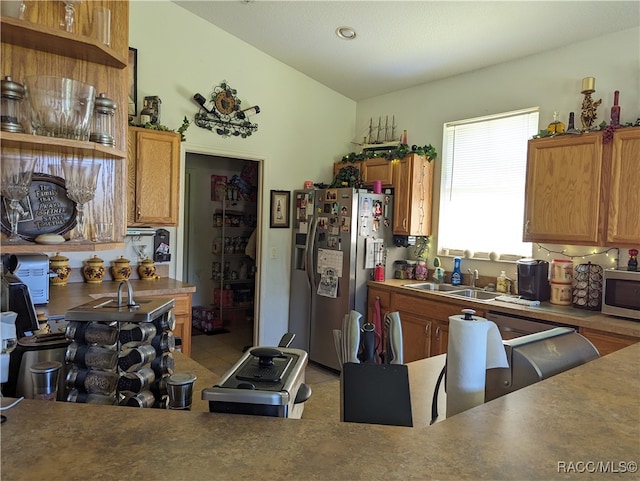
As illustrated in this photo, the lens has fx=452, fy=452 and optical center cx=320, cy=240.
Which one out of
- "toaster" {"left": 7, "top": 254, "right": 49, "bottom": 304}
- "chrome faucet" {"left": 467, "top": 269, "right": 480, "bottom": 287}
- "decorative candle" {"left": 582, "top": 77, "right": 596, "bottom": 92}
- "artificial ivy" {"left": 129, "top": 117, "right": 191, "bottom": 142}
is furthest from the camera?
"chrome faucet" {"left": 467, "top": 269, "right": 480, "bottom": 287}

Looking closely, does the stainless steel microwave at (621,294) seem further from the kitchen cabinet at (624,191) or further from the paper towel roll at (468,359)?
the paper towel roll at (468,359)

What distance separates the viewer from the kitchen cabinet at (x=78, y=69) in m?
1.21

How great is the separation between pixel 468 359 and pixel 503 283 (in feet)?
9.26

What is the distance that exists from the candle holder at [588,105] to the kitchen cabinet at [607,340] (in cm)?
138

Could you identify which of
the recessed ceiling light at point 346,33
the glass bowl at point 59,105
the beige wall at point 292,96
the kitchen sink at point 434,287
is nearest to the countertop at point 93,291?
the beige wall at point 292,96

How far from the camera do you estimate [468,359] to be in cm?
115

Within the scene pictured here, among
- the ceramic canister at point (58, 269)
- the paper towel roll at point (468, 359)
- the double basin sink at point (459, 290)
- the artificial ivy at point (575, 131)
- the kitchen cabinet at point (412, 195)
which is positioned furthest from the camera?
the kitchen cabinet at point (412, 195)

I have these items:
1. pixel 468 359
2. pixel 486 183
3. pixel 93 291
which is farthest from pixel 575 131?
pixel 93 291

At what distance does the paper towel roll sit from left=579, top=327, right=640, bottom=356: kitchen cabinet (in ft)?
6.31

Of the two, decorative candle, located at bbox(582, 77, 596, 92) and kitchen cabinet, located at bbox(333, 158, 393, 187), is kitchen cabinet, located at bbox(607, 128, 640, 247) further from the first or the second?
kitchen cabinet, located at bbox(333, 158, 393, 187)

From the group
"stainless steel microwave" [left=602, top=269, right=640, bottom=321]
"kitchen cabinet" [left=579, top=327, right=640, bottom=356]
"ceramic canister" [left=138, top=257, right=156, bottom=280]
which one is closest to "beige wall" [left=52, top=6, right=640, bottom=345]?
"ceramic canister" [left=138, top=257, right=156, bottom=280]

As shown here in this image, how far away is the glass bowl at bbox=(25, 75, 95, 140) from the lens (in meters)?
1.24

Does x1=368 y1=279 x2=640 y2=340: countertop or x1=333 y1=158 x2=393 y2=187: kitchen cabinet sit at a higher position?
x1=333 y1=158 x2=393 y2=187: kitchen cabinet

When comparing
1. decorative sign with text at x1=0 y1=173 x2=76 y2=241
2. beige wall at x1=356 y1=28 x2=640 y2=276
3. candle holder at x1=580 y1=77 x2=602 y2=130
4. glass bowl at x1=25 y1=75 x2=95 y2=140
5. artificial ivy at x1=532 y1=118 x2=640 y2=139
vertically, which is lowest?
decorative sign with text at x1=0 y1=173 x2=76 y2=241
